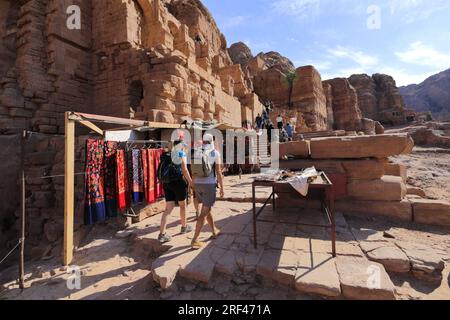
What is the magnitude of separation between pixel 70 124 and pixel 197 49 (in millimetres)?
13539

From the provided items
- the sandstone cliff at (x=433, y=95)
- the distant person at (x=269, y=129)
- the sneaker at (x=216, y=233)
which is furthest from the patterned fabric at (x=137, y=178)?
the sandstone cliff at (x=433, y=95)

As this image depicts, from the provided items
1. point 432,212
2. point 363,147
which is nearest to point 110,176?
point 363,147

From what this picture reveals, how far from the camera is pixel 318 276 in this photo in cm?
238

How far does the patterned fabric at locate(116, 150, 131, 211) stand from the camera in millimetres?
4444

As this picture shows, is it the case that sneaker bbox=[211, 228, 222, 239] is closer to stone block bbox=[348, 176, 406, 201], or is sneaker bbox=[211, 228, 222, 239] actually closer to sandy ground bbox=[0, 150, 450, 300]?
sandy ground bbox=[0, 150, 450, 300]

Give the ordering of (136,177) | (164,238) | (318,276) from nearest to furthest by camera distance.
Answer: (318,276) → (164,238) → (136,177)

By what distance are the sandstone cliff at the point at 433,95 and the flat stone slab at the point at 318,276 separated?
7085 cm

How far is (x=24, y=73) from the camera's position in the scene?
26.3 ft

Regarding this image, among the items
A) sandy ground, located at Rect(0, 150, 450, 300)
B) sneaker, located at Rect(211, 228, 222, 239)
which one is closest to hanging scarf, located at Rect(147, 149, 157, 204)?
sandy ground, located at Rect(0, 150, 450, 300)

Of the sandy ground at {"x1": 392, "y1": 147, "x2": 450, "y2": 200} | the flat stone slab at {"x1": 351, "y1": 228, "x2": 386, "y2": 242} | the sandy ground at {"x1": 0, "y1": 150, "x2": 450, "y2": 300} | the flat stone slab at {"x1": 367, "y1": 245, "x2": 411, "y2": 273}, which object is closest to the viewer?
the sandy ground at {"x1": 0, "y1": 150, "x2": 450, "y2": 300}

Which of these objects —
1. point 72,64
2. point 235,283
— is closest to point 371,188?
point 235,283

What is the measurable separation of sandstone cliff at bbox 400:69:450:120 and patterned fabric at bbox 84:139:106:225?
72.3 metres

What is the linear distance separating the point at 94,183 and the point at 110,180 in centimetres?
34

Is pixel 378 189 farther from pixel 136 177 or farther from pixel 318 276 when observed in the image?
pixel 136 177
